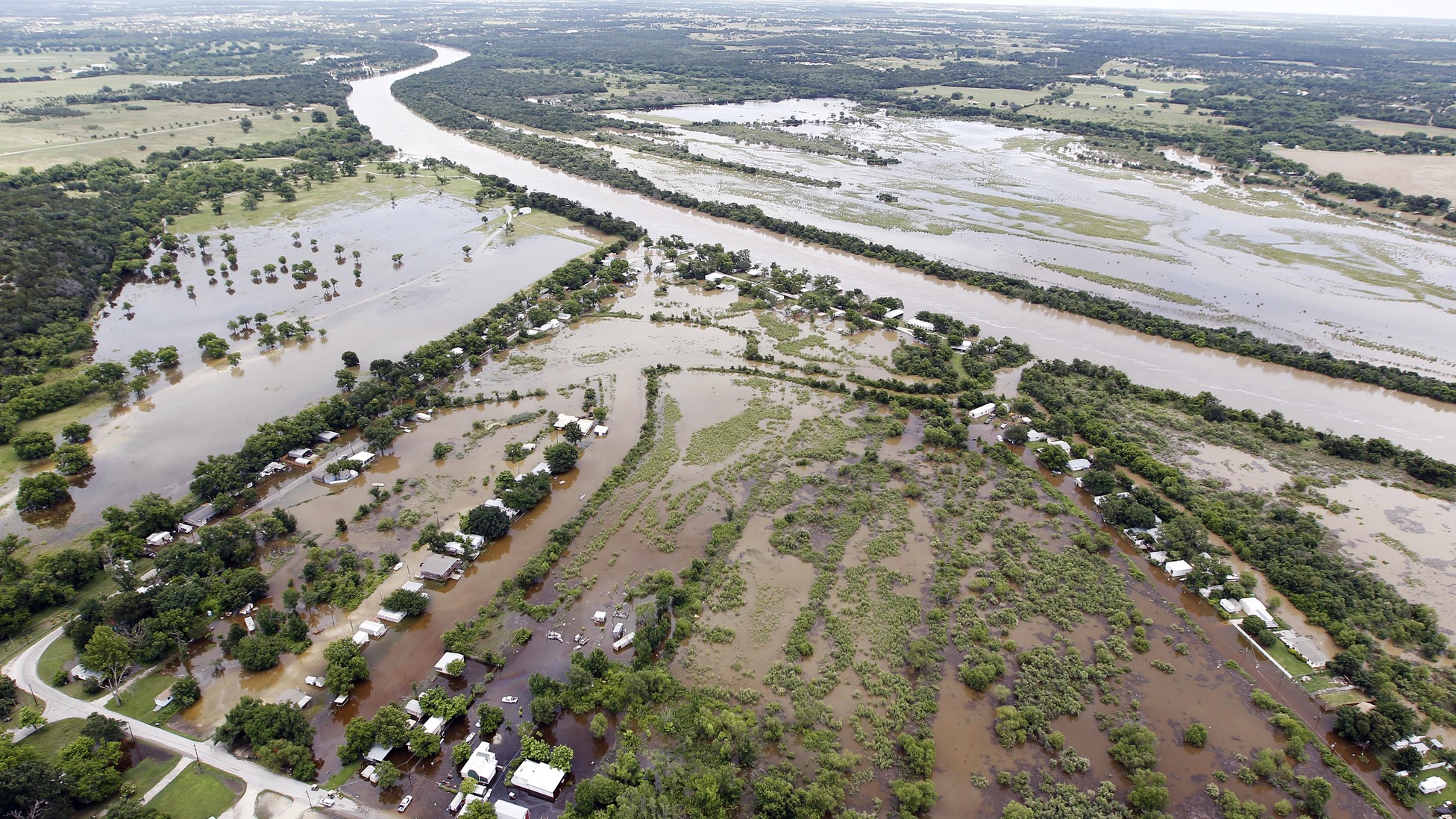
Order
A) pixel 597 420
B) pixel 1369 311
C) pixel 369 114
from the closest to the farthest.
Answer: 1. pixel 597 420
2. pixel 1369 311
3. pixel 369 114

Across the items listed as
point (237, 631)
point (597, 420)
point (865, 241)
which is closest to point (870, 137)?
point (865, 241)

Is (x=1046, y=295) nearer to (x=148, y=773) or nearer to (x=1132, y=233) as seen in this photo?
(x=1132, y=233)

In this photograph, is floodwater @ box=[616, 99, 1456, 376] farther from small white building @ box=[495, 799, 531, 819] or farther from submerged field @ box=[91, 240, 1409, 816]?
small white building @ box=[495, 799, 531, 819]

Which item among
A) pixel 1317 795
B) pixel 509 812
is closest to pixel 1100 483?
pixel 1317 795

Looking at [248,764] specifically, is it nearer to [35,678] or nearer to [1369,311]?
[35,678]

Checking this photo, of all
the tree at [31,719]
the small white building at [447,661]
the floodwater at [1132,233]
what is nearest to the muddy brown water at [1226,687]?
the small white building at [447,661]

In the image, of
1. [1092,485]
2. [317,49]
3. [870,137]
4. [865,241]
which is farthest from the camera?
[317,49]

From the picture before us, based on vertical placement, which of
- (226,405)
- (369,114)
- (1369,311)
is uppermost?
(369,114)
